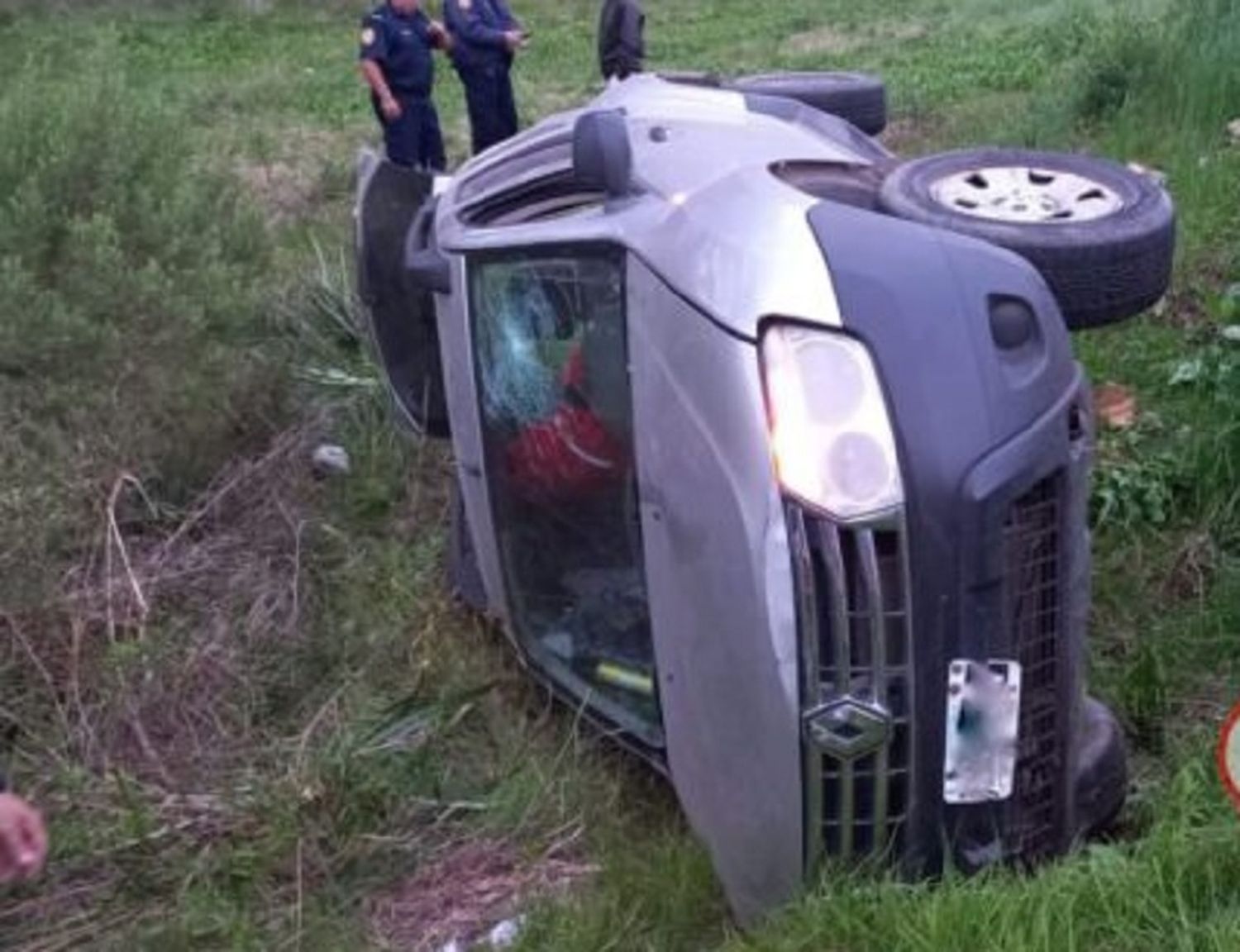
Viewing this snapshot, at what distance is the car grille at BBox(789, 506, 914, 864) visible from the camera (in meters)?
3.38

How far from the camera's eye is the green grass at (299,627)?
148 inches

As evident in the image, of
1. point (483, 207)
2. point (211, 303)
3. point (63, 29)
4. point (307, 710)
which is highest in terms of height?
point (483, 207)

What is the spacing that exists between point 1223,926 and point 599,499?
1631 millimetres

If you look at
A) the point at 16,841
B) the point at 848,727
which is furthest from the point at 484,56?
the point at 16,841

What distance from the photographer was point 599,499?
4.15 m

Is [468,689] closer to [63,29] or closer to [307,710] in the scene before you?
[307,710]

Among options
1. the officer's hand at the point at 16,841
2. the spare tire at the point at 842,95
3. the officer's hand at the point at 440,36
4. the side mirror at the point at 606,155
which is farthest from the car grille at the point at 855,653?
the officer's hand at the point at 440,36

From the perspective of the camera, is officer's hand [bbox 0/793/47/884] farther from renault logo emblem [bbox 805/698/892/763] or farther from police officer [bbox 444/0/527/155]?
police officer [bbox 444/0/527/155]

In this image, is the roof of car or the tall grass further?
the tall grass

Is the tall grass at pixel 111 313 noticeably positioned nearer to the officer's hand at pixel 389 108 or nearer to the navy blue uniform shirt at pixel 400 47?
the officer's hand at pixel 389 108

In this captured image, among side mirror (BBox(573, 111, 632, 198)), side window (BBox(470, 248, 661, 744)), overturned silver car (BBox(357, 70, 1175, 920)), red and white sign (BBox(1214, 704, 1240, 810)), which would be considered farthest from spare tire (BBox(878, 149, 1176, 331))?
red and white sign (BBox(1214, 704, 1240, 810))

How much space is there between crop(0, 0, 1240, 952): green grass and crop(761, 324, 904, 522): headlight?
2.14 feet

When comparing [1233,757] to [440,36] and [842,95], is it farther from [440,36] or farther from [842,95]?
[440,36]

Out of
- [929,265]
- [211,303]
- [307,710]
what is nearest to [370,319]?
[211,303]
